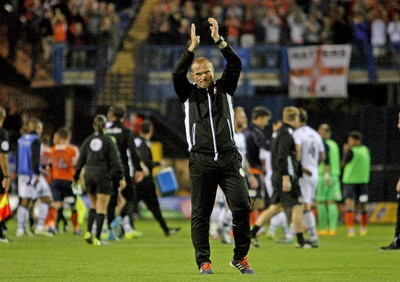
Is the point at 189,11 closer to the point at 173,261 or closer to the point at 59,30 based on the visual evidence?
the point at 59,30

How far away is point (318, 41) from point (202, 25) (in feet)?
12.7

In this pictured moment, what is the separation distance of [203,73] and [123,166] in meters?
8.15

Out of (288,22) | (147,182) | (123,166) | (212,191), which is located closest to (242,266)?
(212,191)

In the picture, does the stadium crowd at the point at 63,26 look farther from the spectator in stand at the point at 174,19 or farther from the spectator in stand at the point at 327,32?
the spectator in stand at the point at 327,32

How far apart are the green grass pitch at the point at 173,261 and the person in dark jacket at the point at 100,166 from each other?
A: 0.77 m

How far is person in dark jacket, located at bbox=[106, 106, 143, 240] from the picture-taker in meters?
21.0

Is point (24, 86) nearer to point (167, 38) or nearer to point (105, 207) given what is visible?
point (167, 38)

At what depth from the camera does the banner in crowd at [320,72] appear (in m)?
33.2

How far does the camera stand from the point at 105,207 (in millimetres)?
20094

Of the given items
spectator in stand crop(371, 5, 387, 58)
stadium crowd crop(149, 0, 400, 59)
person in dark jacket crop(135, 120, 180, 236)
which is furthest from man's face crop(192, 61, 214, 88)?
spectator in stand crop(371, 5, 387, 58)

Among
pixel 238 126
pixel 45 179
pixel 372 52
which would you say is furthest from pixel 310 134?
pixel 372 52

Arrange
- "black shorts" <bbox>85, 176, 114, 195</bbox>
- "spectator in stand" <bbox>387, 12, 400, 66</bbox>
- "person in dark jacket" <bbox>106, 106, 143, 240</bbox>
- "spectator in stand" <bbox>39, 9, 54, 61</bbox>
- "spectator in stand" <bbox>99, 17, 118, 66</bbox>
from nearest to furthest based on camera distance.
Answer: "black shorts" <bbox>85, 176, 114, 195</bbox> → "person in dark jacket" <bbox>106, 106, 143, 240</bbox> → "spectator in stand" <bbox>387, 12, 400, 66</bbox> → "spectator in stand" <bbox>39, 9, 54, 61</bbox> → "spectator in stand" <bbox>99, 17, 118, 66</bbox>

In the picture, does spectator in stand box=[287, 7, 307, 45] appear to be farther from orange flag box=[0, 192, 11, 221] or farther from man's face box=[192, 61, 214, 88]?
man's face box=[192, 61, 214, 88]

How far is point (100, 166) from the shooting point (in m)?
20.0
